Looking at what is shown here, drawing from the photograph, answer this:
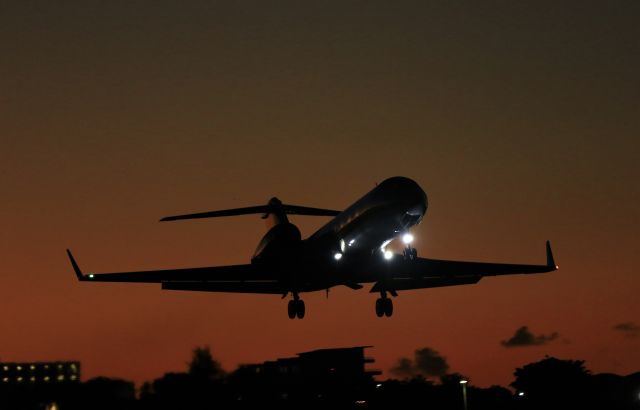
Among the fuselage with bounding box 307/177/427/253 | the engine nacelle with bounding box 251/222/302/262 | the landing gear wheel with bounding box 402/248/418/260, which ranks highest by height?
the engine nacelle with bounding box 251/222/302/262

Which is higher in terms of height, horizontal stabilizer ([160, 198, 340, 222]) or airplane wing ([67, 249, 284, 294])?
horizontal stabilizer ([160, 198, 340, 222])

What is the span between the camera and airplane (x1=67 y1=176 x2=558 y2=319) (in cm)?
5481

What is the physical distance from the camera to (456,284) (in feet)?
220

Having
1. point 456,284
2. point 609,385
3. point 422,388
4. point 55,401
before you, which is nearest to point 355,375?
point 422,388

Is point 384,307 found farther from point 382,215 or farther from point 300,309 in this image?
point 382,215

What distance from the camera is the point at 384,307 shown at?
2564 inches

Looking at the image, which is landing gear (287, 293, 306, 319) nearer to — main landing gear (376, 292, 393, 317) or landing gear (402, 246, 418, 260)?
main landing gear (376, 292, 393, 317)

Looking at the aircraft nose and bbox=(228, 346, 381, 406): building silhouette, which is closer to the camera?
the aircraft nose

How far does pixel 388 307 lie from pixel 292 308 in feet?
20.8

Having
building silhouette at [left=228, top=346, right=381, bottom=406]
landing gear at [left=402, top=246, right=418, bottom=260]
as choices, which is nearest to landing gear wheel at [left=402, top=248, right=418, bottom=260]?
landing gear at [left=402, top=246, right=418, bottom=260]

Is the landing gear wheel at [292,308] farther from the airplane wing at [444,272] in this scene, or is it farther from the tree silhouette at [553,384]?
the tree silhouette at [553,384]

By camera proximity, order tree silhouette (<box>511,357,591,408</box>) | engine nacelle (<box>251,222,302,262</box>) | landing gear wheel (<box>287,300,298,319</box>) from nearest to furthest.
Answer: engine nacelle (<box>251,222,302,262</box>), landing gear wheel (<box>287,300,298,319</box>), tree silhouette (<box>511,357,591,408</box>)

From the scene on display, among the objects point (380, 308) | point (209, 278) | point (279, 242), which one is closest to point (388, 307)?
point (380, 308)

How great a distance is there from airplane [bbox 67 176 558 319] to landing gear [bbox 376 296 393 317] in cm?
6
